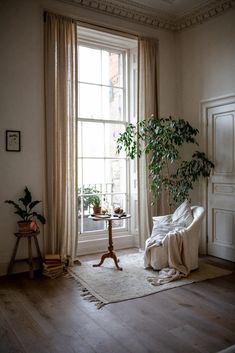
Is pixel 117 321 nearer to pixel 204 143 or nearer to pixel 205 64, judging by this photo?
pixel 204 143

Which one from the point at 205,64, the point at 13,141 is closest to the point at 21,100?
A: the point at 13,141

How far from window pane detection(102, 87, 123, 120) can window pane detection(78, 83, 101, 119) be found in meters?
0.11

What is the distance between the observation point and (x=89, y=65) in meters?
5.01

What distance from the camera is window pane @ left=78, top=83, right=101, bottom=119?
16.2ft

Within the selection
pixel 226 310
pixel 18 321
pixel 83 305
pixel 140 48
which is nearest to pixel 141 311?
pixel 83 305

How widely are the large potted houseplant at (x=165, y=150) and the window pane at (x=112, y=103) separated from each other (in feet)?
1.61

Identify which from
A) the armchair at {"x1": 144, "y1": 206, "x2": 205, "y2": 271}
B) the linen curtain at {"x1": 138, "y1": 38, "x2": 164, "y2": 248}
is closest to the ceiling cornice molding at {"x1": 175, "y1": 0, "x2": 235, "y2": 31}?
the linen curtain at {"x1": 138, "y1": 38, "x2": 164, "y2": 248}

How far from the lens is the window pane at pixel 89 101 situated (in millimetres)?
4934

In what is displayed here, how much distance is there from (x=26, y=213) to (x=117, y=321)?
6.00ft

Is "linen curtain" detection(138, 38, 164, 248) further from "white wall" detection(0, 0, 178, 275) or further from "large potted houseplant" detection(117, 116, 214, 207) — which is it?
"white wall" detection(0, 0, 178, 275)

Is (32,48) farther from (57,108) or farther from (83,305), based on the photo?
(83,305)

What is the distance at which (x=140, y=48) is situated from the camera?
197 inches

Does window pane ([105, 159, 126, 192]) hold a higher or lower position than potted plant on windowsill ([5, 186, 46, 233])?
higher

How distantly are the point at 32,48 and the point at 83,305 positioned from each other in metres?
3.17
